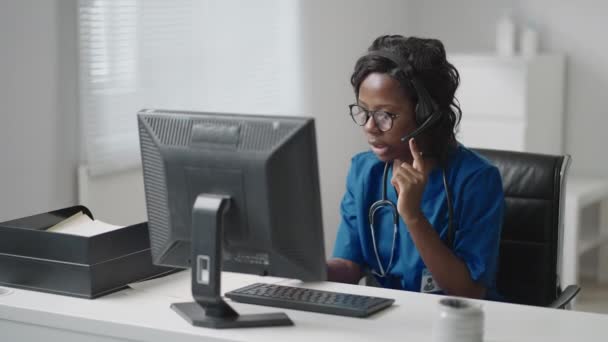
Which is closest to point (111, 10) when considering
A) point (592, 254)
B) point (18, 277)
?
point (18, 277)

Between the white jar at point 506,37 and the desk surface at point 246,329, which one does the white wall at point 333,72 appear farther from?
the desk surface at point 246,329

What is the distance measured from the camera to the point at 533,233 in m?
2.68

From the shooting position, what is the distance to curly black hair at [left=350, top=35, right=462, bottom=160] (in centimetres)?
246

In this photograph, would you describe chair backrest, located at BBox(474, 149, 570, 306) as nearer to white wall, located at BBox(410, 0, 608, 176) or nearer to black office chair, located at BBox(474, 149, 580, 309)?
black office chair, located at BBox(474, 149, 580, 309)

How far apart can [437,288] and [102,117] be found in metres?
1.81

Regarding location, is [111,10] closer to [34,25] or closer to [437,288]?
[34,25]

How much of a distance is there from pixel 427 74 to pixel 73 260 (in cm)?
103

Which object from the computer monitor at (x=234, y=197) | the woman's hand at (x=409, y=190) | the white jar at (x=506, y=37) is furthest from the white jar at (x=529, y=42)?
the computer monitor at (x=234, y=197)

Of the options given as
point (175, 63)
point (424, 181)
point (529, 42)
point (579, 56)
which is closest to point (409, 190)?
point (424, 181)

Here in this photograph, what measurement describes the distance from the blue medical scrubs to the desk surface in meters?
0.20

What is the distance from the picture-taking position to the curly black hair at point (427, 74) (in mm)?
2459

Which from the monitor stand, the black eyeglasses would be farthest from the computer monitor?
the black eyeglasses

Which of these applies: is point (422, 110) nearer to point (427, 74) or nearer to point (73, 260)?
point (427, 74)

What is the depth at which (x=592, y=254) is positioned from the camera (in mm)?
5512
